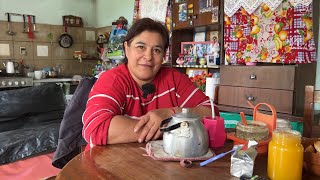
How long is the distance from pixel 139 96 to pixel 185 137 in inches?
20.0

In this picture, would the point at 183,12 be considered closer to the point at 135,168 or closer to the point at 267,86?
the point at 267,86

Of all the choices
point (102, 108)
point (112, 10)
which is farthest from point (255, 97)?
point (112, 10)

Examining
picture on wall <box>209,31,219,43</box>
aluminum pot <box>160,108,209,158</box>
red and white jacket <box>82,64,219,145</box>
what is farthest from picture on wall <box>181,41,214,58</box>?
aluminum pot <box>160,108,209,158</box>

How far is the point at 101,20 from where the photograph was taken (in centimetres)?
496

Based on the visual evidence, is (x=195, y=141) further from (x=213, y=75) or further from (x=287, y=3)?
(x=213, y=75)

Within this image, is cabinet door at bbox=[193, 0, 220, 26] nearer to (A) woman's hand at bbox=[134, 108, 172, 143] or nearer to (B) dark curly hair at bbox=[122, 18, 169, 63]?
(B) dark curly hair at bbox=[122, 18, 169, 63]

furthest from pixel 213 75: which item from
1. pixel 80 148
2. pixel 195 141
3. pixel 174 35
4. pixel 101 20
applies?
pixel 101 20

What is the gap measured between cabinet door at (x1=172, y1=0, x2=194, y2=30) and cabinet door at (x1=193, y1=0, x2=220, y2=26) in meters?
0.06

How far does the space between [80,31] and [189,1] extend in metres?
2.73

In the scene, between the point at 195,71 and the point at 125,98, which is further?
the point at 195,71

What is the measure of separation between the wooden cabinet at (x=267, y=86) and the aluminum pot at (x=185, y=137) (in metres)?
1.37

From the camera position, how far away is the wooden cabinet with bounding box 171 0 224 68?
103 inches

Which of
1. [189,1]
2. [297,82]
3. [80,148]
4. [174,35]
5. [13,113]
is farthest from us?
[174,35]

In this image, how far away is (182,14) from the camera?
293cm
